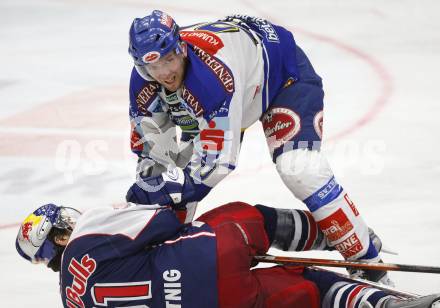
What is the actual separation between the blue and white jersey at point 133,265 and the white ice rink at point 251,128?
3.13 feet

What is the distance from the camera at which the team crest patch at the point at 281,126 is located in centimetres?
401

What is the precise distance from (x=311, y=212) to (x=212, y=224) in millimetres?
568

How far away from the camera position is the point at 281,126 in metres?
4.05

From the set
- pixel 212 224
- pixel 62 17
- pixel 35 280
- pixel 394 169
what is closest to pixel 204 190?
pixel 212 224

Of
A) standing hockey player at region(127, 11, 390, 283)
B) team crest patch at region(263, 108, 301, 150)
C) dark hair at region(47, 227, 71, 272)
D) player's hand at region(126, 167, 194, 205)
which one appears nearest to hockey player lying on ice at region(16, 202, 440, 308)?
dark hair at region(47, 227, 71, 272)

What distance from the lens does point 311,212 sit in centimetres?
400

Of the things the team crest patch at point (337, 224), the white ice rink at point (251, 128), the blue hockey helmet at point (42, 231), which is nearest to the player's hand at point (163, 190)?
the blue hockey helmet at point (42, 231)

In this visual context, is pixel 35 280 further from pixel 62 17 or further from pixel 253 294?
pixel 62 17

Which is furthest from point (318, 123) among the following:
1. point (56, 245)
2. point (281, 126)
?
point (56, 245)

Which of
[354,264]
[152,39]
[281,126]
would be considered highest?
[152,39]

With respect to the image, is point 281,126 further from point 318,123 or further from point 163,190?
point 163,190

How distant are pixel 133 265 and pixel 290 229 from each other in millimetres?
853

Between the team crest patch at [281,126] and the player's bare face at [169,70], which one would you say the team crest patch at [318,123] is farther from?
the player's bare face at [169,70]

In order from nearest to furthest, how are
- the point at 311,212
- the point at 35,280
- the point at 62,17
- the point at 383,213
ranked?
the point at 311,212 < the point at 35,280 < the point at 383,213 < the point at 62,17
